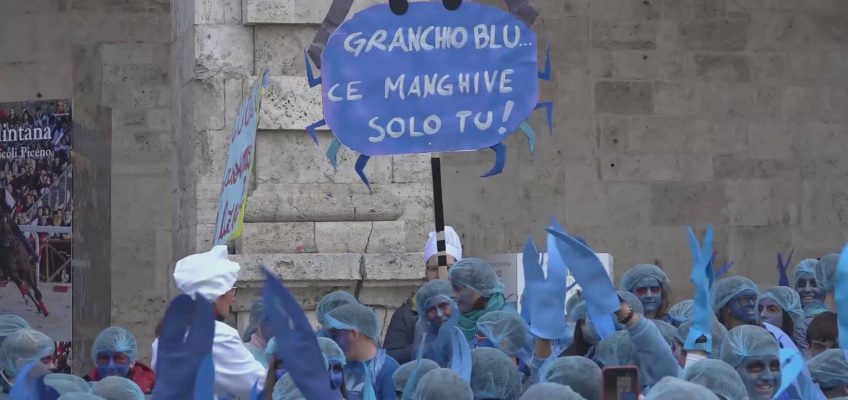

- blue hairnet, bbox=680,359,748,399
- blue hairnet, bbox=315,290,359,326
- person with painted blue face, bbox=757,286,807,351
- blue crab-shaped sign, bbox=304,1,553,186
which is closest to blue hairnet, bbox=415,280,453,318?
blue hairnet, bbox=315,290,359,326

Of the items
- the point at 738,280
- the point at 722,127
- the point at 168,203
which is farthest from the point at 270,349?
the point at 722,127

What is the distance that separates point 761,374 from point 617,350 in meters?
0.46

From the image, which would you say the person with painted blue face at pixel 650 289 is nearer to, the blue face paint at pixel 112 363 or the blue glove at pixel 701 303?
the blue glove at pixel 701 303

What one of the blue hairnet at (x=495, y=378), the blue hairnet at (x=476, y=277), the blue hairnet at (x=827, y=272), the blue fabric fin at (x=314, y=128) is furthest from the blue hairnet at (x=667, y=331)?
the blue fabric fin at (x=314, y=128)

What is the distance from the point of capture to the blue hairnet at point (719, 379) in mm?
4832

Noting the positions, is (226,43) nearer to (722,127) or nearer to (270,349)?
(270,349)

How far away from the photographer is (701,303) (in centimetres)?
552

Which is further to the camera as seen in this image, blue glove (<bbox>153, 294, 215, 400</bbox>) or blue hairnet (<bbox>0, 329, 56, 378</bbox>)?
blue hairnet (<bbox>0, 329, 56, 378</bbox>)

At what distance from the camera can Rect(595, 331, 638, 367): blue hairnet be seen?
18.1 feet

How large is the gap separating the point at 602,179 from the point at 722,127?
957 millimetres

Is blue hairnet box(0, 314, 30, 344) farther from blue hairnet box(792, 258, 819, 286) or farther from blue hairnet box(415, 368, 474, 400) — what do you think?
blue hairnet box(792, 258, 819, 286)

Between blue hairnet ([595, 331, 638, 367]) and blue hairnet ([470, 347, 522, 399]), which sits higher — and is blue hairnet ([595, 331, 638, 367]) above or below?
above

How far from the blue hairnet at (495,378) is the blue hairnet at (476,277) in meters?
1.54

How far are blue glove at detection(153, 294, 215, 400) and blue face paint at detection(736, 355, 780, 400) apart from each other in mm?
2154
